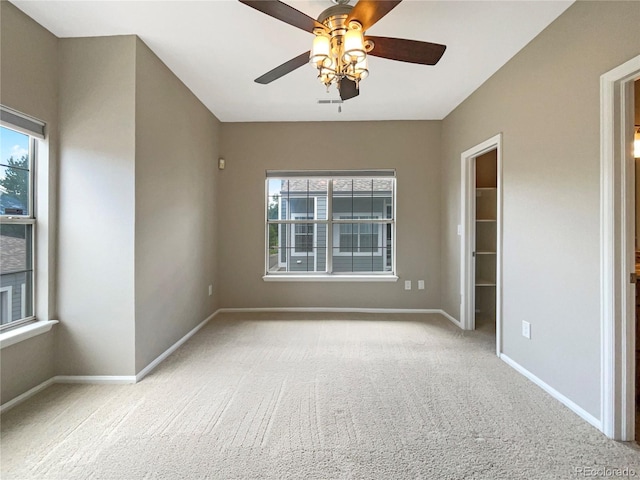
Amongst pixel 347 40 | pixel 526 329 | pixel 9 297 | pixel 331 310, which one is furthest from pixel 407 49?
pixel 331 310

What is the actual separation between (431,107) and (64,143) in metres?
3.72

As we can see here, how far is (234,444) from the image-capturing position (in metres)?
1.70

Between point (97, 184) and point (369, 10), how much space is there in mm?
2208

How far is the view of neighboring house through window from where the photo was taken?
2.07 metres

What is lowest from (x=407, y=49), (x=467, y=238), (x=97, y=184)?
(x=467, y=238)

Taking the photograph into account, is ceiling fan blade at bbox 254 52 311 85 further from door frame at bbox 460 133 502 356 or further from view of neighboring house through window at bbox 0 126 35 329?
door frame at bbox 460 133 502 356

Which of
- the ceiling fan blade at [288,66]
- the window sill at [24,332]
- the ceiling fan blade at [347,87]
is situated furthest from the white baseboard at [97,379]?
the ceiling fan blade at [347,87]

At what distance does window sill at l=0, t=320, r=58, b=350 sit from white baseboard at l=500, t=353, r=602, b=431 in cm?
362

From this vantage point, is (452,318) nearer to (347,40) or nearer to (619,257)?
(619,257)

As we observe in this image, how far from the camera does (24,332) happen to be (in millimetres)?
2080

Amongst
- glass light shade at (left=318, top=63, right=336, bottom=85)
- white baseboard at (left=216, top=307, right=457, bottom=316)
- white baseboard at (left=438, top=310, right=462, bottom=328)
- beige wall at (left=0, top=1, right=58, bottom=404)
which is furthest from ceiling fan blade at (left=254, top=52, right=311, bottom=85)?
white baseboard at (left=438, top=310, right=462, bottom=328)

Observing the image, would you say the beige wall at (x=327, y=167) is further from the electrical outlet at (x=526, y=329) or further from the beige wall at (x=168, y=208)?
the electrical outlet at (x=526, y=329)

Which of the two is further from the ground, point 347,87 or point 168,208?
point 347,87

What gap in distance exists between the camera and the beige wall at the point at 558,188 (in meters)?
1.85
